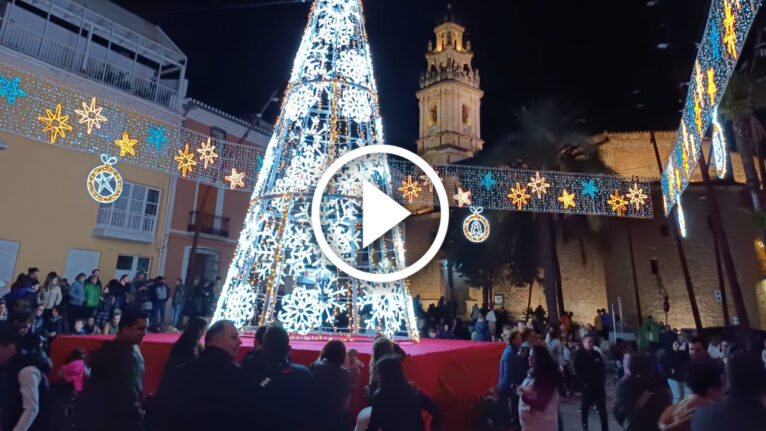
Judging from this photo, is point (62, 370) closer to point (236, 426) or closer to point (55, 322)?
point (236, 426)

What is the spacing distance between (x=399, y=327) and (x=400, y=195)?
607 centimetres

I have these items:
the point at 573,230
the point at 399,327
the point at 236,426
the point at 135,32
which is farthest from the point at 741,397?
the point at 573,230

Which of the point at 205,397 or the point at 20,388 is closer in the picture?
the point at 205,397

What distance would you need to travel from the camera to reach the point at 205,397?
9.10 ft

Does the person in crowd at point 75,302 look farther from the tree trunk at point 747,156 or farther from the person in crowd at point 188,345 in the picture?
the tree trunk at point 747,156

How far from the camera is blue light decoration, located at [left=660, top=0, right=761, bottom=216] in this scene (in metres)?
4.27

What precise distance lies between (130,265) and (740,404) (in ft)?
64.5

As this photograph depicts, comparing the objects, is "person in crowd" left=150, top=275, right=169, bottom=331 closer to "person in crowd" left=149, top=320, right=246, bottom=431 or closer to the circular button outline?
the circular button outline

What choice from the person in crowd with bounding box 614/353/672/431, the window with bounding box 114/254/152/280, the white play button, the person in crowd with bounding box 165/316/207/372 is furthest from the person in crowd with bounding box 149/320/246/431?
the window with bounding box 114/254/152/280

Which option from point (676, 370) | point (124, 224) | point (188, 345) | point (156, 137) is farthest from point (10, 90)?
point (676, 370)

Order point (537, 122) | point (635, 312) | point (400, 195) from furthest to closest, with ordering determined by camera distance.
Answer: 1. point (635, 312)
2. point (537, 122)
3. point (400, 195)

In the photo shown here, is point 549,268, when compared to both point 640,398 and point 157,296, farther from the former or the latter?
point 640,398

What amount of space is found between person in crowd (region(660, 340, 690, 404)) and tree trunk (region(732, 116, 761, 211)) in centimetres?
810

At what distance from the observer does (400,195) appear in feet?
40.7
